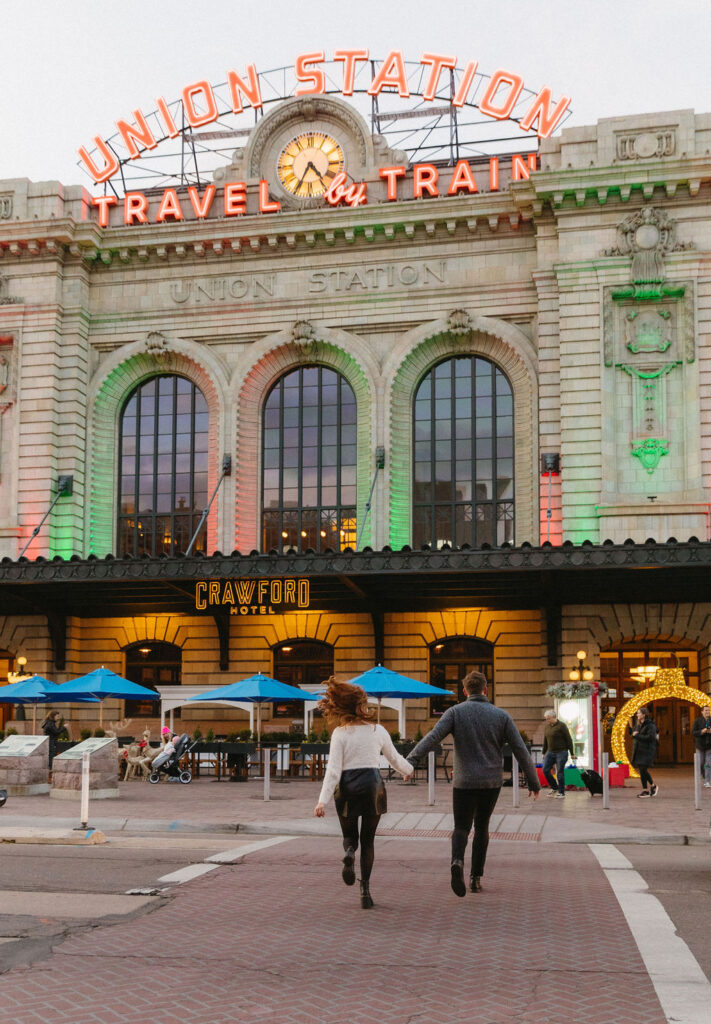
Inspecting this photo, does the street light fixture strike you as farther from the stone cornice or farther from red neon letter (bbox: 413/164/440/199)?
red neon letter (bbox: 413/164/440/199)

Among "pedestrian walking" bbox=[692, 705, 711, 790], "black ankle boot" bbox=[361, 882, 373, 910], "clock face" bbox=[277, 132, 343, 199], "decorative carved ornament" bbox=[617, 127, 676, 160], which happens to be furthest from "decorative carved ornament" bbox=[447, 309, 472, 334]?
"black ankle boot" bbox=[361, 882, 373, 910]

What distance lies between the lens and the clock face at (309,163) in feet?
→ 130

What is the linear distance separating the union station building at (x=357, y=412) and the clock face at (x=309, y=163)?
0.11 m

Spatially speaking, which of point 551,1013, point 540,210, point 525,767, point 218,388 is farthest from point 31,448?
point 551,1013

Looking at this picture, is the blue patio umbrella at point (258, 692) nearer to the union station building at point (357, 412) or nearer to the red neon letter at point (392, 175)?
the union station building at point (357, 412)

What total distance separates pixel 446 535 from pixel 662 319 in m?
9.33

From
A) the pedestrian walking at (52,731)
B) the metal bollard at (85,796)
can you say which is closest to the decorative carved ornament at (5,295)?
the pedestrian walking at (52,731)

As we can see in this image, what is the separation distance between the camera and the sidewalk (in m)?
17.3

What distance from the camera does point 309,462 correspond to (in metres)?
38.2

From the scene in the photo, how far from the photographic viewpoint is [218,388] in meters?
38.1

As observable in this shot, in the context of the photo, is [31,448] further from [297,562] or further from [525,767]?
[525,767]

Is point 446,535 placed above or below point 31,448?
below

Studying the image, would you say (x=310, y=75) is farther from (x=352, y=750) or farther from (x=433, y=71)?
(x=352, y=750)

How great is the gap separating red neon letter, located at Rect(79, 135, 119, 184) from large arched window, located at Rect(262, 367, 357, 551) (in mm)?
10570
